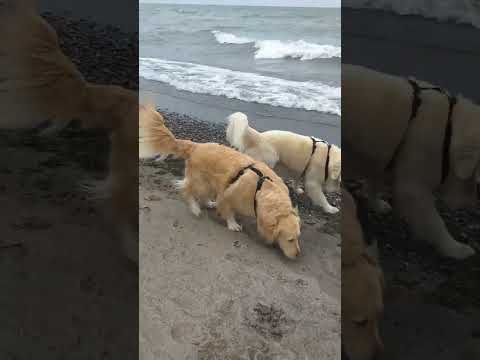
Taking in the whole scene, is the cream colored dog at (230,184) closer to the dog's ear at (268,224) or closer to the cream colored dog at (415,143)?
the dog's ear at (268,224)

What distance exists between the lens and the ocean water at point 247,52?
5.47 feet

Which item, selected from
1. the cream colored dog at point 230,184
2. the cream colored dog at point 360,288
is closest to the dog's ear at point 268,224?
the cream colored dog at point 230,184

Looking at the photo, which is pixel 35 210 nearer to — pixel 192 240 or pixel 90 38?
pixel 90 38

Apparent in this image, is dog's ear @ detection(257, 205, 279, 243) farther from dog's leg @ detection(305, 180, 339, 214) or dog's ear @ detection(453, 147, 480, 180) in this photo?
dog's ear @ detection(453, 147, 480, 180)

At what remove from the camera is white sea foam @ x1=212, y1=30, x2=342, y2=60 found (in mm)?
1662

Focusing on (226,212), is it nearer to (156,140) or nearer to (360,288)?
(156,140)

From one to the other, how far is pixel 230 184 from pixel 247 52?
0.53m

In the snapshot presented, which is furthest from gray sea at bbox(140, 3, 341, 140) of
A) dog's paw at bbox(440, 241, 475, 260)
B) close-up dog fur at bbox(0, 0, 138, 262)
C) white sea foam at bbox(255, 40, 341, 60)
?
dog's paw at bbox(440, 241, 475, 260)

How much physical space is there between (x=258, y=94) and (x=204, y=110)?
0.73 feet

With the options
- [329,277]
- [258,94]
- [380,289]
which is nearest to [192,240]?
[329,277]

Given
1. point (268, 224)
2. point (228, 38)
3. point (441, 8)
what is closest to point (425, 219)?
point (441, 8)

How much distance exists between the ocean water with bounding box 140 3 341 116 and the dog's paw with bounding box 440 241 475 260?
0.74 m

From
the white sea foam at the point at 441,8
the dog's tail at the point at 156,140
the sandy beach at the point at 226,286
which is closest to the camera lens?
the white sea foam at the point at 441,8

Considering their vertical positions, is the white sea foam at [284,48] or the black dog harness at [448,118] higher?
the white sea foam at [284,48]
